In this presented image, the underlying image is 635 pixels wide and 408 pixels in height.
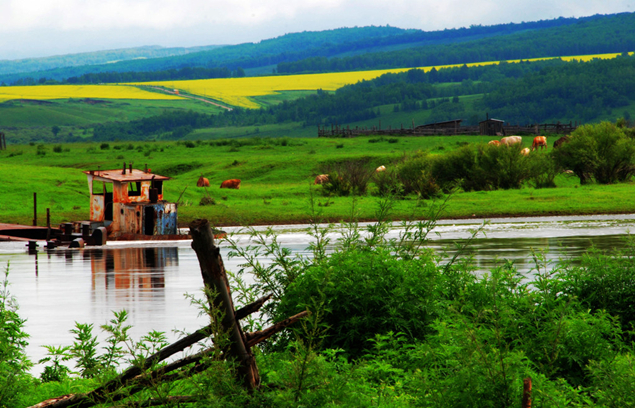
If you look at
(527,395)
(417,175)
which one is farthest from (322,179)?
(527,395)

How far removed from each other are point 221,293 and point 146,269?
596 inches

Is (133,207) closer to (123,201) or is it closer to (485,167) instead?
(123,201)

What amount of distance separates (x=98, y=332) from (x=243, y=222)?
4071 mm

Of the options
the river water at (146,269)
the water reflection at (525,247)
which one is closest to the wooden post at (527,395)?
the river water at (146,269)

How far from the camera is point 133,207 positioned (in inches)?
1099

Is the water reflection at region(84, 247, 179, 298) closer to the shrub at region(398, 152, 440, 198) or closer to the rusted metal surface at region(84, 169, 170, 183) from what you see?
the rusted metal surface at region(84, 169, 170, 183)

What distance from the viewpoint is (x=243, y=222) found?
30.1ft

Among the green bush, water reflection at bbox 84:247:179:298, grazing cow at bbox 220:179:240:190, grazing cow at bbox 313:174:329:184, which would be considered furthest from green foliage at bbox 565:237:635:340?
grazing cow at bbox 220:179:240:190

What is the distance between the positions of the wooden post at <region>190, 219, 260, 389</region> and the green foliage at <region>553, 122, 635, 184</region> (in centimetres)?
4269

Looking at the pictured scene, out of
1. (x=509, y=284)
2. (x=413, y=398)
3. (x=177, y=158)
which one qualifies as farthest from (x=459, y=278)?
(x=177, y=158)

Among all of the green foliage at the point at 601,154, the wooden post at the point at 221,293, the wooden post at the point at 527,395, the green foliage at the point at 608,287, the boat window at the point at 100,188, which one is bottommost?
the boat window at the point at 100,188

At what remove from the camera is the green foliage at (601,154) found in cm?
4494

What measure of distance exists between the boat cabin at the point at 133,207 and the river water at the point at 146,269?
0.67 meters

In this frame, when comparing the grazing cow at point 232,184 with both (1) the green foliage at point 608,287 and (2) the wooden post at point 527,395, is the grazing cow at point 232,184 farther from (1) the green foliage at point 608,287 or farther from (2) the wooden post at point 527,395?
(2) the wooden post at point 527,395
